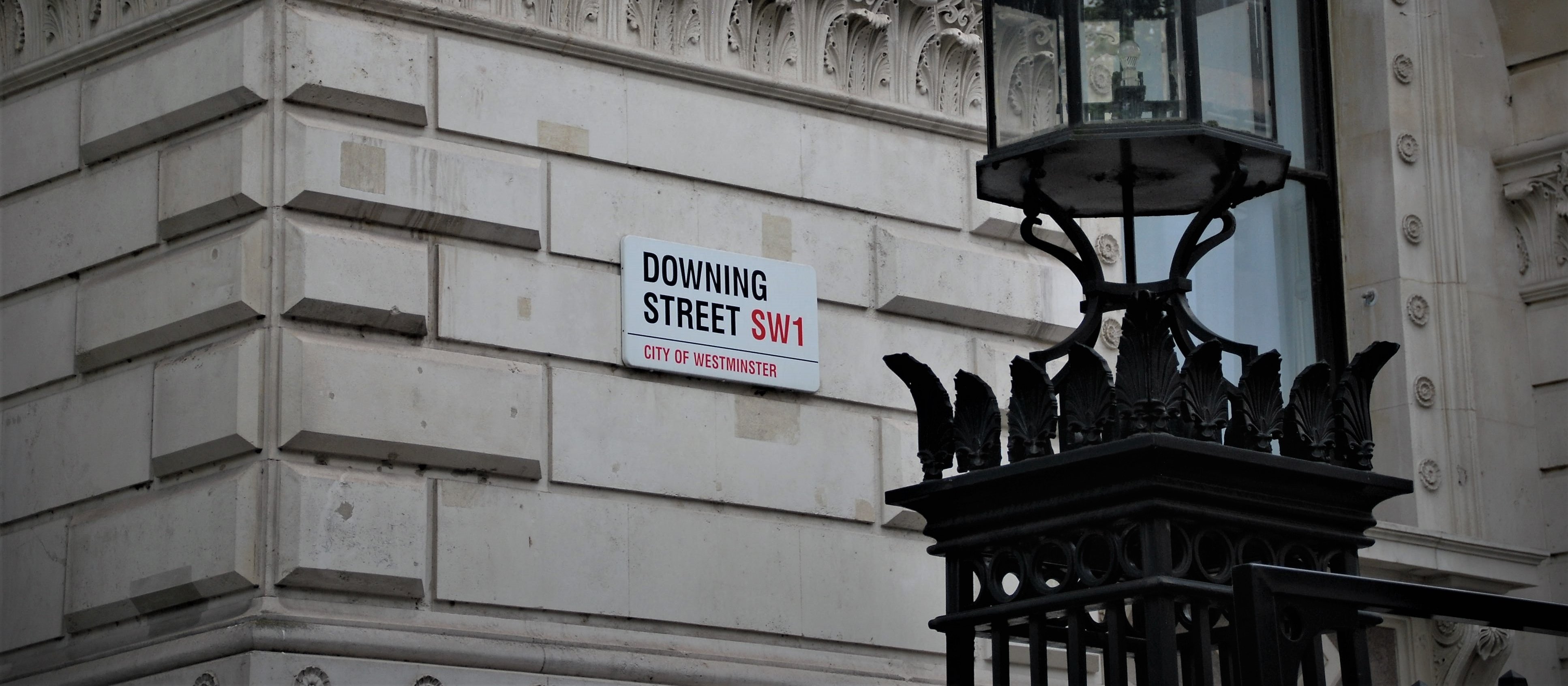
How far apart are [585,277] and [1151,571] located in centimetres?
347

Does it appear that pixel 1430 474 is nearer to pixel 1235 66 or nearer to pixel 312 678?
pixel 1235 66

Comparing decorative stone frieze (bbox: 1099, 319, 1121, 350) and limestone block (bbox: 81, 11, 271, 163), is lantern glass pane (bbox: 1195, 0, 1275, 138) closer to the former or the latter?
limestone block (bbox: 81, 11, 271, 163)

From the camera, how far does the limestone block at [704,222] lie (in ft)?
29.7

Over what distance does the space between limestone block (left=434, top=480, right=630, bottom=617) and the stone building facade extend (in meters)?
0.01

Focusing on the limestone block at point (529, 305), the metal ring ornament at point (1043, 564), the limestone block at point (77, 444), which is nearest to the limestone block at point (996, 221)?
the limestone block at point (529, 305)

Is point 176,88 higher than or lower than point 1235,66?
higher

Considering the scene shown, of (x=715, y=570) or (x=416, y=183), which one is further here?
(x=715, y=570)

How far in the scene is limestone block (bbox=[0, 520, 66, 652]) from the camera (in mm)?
8750

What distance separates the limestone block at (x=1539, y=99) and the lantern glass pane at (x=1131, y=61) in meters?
6.64

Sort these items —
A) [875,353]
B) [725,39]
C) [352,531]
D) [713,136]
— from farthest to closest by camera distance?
[875,353]
[725,39]
[713,136]
[352,531]

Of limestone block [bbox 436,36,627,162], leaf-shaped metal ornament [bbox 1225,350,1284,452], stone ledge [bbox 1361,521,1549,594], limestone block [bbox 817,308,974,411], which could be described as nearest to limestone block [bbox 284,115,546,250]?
limestone block [bbox 436,36,627,162]

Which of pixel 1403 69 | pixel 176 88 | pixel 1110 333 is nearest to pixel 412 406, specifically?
pixel 176 88

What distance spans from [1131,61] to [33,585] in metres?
4.68

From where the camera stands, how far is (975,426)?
6793mm
